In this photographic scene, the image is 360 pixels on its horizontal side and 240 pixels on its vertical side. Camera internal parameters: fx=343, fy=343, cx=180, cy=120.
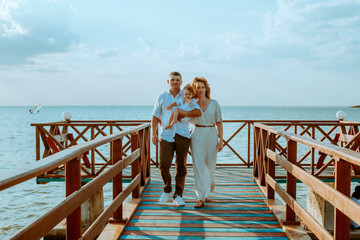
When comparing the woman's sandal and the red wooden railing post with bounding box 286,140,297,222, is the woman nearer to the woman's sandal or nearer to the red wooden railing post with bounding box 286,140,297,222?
the woman's sandal

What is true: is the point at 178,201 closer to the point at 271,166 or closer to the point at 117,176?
the point at 117,176

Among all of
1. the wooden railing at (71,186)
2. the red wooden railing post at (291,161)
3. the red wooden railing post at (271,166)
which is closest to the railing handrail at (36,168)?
the wooden railing at (71,186)

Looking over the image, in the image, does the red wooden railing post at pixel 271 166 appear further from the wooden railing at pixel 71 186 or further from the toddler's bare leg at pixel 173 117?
the wooden railing at pixel 71 186

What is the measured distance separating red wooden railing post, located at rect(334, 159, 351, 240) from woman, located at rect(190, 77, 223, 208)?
2.20 m

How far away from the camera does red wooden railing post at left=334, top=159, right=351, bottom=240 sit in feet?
7.54

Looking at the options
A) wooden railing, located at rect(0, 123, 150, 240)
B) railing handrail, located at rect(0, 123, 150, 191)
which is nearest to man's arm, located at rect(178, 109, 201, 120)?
wooden railing, located at rect(0, 123, 150, 240)

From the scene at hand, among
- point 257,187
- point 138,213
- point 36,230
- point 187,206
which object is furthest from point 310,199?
point 36,230

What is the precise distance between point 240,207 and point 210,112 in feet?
4.40

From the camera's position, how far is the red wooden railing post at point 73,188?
2.36m

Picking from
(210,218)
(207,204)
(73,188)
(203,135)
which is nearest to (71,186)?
(73,188)

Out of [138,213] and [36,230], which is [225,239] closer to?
[138,213]

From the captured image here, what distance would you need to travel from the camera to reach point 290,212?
3.75 meters

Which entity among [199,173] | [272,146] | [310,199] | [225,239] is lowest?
[310,199]

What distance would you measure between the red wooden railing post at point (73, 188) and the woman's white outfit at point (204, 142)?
2213 mm
